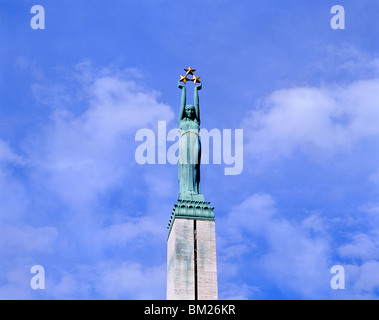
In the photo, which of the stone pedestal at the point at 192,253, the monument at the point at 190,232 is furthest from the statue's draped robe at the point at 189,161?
the stone pedestal at the point at 192,253

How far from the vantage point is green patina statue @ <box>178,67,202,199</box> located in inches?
1575

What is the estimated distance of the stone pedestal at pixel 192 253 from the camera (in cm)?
3588

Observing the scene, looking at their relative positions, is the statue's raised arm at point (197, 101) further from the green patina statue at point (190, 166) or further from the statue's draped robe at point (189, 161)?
the statue's draped robe at point (189, 161)

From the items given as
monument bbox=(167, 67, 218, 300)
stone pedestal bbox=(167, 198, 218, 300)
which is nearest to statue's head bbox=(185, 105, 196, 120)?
monument bbox=(167, 67, 218, 300)

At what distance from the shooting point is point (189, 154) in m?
40.4

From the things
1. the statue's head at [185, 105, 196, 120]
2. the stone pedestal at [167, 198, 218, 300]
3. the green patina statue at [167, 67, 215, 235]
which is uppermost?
the statue's head at [185, 105, 196, 120]

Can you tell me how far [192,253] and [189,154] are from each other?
6.98 meters

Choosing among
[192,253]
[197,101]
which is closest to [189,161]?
[197,101]

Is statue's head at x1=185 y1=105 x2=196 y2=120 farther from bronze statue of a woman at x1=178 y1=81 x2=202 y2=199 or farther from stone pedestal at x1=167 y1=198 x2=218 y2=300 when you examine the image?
stone pedestal at x1=167 y1=198 x2=218 y2=300

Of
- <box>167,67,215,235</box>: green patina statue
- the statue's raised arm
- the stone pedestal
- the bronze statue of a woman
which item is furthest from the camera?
the statue's raised arm
